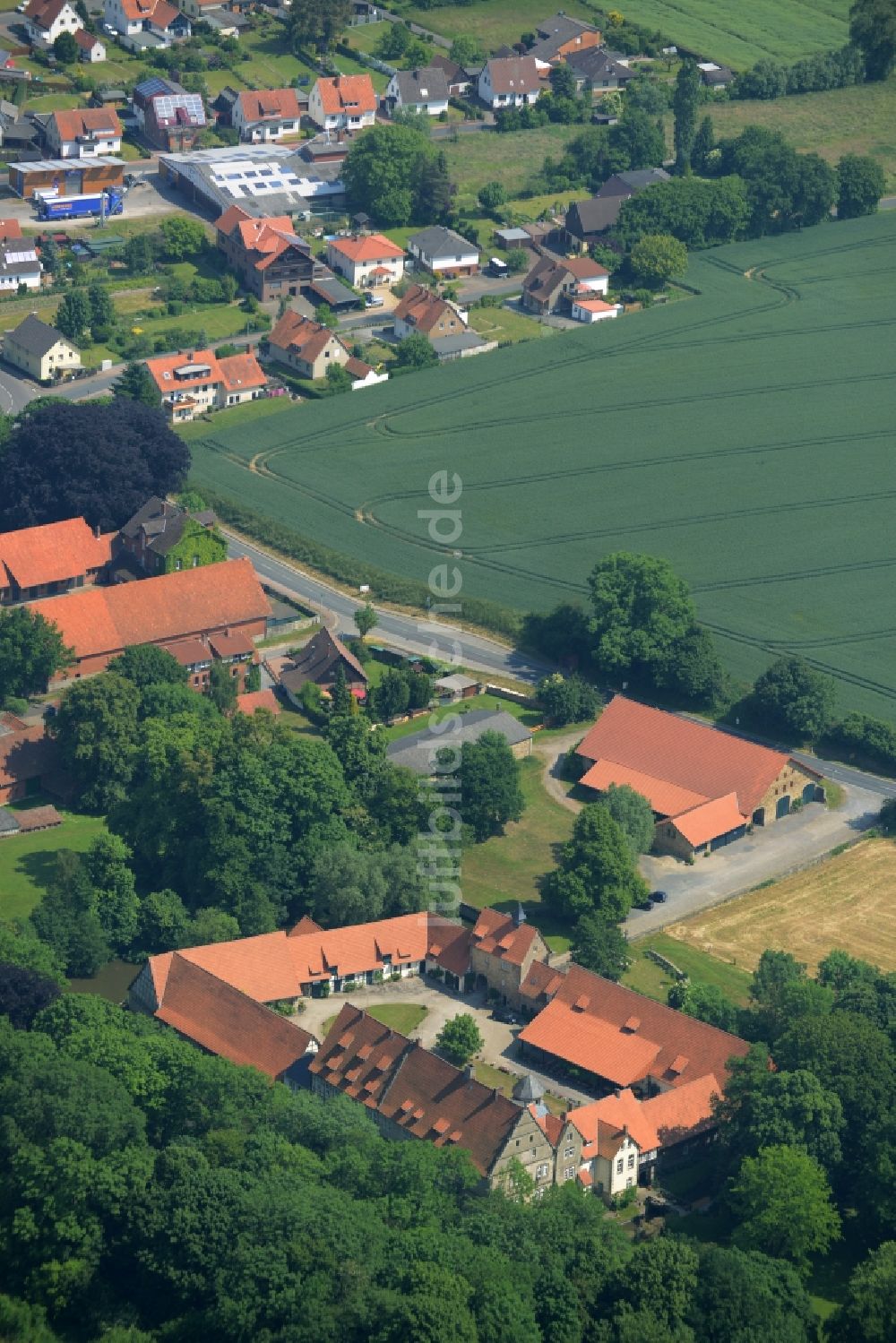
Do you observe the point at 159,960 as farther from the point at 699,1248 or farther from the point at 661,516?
the point at 661,516

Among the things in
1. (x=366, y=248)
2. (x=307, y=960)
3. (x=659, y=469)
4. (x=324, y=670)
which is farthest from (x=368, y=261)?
(x=307, y=960)

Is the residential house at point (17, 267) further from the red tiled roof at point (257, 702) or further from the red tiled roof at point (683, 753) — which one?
the red tiled roof at point (683, 753)

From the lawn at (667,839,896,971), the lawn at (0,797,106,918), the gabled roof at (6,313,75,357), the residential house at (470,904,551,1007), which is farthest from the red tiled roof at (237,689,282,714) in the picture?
the gabled roof at (6,313,75,357)

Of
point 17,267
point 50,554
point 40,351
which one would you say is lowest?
point 50,554

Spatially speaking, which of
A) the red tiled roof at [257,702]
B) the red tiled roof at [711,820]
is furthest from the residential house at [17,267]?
the red tiled roof at [711,820]

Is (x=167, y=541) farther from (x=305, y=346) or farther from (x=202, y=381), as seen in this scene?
(x=305, y=346)

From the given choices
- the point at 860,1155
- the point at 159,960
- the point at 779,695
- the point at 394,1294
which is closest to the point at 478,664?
the point at 779,695
